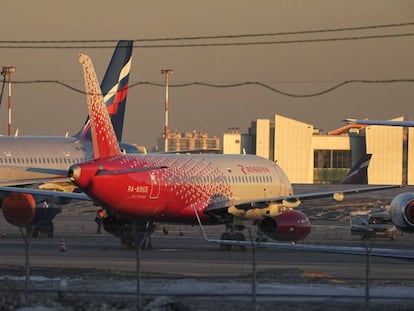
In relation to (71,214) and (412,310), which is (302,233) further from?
(71,214)

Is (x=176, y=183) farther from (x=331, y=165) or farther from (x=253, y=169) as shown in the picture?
(x=331, y=165)

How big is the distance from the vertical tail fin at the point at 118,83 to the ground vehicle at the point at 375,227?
18791mm

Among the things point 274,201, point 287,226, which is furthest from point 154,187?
point 274,201

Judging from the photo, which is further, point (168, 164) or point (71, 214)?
point (71, 214)

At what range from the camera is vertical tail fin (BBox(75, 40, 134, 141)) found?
68.3 m

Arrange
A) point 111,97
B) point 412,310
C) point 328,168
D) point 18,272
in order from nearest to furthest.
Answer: point 412,310, point 18,272, point 111,97, point 328,168

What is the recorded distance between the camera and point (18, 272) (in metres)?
31.7

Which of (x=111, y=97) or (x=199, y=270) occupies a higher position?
(x=111, y=97)

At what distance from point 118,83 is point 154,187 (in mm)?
24965

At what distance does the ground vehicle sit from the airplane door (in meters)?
9.36

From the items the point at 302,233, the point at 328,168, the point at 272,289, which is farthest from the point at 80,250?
the point at 328,168

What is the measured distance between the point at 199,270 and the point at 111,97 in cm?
3578

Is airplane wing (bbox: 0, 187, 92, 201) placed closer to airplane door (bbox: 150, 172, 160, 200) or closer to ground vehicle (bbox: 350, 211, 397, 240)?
airplane door (bbox: 150, 172, 160, 200)

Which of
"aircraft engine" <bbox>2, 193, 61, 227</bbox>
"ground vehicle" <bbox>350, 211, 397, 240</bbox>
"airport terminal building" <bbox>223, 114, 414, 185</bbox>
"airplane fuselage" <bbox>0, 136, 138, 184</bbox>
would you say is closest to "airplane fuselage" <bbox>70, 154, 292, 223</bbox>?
"ground vehicle" <bbox>350, 211, 397, 240</bbox>
